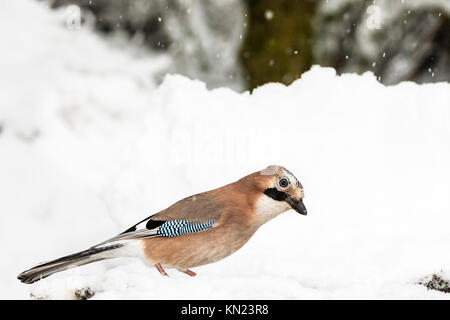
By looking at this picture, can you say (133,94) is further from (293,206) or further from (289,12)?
(293,206)

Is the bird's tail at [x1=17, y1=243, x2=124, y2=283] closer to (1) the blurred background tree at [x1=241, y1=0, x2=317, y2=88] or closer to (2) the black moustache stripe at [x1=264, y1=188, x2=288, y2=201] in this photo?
(2) the black moustache stripe at [x1=264, y1=188, x2=288, y2=201]

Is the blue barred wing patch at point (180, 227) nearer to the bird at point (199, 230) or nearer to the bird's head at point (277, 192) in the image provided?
the bird at point (199, 230)

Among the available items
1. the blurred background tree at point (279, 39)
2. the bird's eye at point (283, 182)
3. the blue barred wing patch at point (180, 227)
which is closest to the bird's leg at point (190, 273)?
the blue barred wing patch at point (180, 227)

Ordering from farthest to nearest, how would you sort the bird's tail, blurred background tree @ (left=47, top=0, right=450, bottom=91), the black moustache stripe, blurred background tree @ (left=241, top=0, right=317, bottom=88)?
blurred background tree @ (left=47, top=0, right=450, bottom=91), blurred background tree @ (left=241, top=0, right=317, bottom=88), the black moustache stripe, the bird's tail

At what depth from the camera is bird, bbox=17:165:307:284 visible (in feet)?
11.7

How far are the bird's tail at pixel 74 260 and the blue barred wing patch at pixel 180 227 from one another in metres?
0.25

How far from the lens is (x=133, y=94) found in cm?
613

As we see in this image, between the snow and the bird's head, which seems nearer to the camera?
the bird's head

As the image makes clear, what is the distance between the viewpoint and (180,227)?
11.8 ft

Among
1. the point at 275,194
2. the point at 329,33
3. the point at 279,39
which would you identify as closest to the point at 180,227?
the point at 275,194

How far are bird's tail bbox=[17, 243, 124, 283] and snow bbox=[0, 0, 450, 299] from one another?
111 mm

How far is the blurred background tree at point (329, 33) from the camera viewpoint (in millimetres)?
6945

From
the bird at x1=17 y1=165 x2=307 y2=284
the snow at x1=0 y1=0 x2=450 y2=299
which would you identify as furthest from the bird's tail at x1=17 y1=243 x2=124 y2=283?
the snow at x1=0 y1=0 x2=450 y2=299

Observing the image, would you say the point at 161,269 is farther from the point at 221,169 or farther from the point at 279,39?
the point at 279,39
